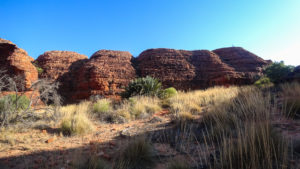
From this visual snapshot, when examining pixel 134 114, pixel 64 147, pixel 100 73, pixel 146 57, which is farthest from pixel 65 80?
pixel 64 147

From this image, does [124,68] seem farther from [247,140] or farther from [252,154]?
[252,154]

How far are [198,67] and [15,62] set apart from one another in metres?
19.3

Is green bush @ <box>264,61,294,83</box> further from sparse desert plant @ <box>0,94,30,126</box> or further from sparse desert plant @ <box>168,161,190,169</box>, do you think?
sparse desert plant @ <box>0,94,30,126</box>

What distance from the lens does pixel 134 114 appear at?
580 cm

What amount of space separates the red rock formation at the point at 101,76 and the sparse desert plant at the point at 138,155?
1225 cm

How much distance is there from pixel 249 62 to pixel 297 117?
18.7 m

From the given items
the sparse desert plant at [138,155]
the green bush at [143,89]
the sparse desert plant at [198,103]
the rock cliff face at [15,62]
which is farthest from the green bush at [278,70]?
the rock cliff face at [15,62]

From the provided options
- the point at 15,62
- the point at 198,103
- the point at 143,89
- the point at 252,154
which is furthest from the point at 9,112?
the point at 15,62

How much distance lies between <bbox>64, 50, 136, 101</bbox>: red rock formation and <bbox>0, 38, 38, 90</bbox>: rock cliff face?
3.61 metres

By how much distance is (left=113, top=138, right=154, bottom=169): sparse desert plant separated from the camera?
206cm

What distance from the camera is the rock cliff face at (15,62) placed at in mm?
12306

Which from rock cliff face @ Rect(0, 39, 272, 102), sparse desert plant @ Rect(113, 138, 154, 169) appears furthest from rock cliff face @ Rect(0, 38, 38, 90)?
sparse desert plant @ Rect(113, 138, 154, 169)

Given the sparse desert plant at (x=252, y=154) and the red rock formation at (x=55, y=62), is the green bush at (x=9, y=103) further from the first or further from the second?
the red rock formation at (x=55, y=62)

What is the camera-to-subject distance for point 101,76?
14703mm
